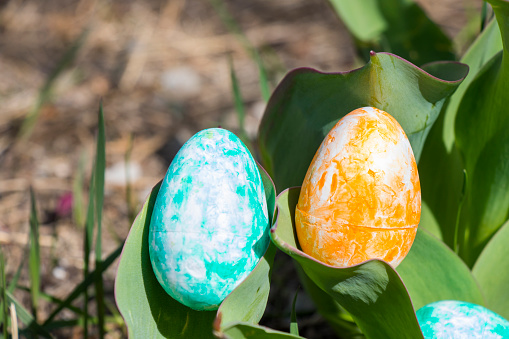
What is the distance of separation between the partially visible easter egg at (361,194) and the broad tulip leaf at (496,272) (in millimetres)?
283

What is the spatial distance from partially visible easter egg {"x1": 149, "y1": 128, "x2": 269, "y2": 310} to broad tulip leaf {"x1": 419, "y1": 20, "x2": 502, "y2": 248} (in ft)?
1.33

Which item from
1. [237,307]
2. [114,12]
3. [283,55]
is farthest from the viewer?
[114,12]

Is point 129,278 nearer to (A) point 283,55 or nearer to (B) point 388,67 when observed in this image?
(B) point 388,67

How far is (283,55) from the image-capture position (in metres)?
2.51

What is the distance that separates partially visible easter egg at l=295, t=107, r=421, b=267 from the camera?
0.75 metres

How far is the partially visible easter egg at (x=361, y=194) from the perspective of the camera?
0.75 metres

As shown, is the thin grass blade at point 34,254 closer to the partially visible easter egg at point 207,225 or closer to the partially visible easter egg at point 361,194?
Result: the partially visible easter egg at point 207,225

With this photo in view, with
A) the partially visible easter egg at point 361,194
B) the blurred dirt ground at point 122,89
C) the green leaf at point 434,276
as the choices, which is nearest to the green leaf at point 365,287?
the partially visible easter egg at point 361,194

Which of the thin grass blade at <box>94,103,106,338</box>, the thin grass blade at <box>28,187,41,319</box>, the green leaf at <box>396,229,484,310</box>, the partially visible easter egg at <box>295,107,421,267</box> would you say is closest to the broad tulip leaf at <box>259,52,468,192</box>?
the partially visible easter egg at <box>295,107,421,267</box>

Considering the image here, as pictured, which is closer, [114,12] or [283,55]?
[283,55]

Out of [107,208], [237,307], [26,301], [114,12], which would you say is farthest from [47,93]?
[237,307]

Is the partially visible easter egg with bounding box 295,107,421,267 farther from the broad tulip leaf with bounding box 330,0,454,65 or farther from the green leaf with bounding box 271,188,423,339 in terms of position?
the broad tulip leaf with bounding box 330,0,454,65

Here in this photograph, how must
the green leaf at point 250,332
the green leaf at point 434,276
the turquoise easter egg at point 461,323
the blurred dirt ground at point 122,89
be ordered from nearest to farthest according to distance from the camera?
the green leaf at point 250,332
the turquoise easter egg at point 461,323
the green leaf at point 434,276
the blurred dirt ground at point 122,89

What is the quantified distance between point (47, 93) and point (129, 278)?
133 centimetres
